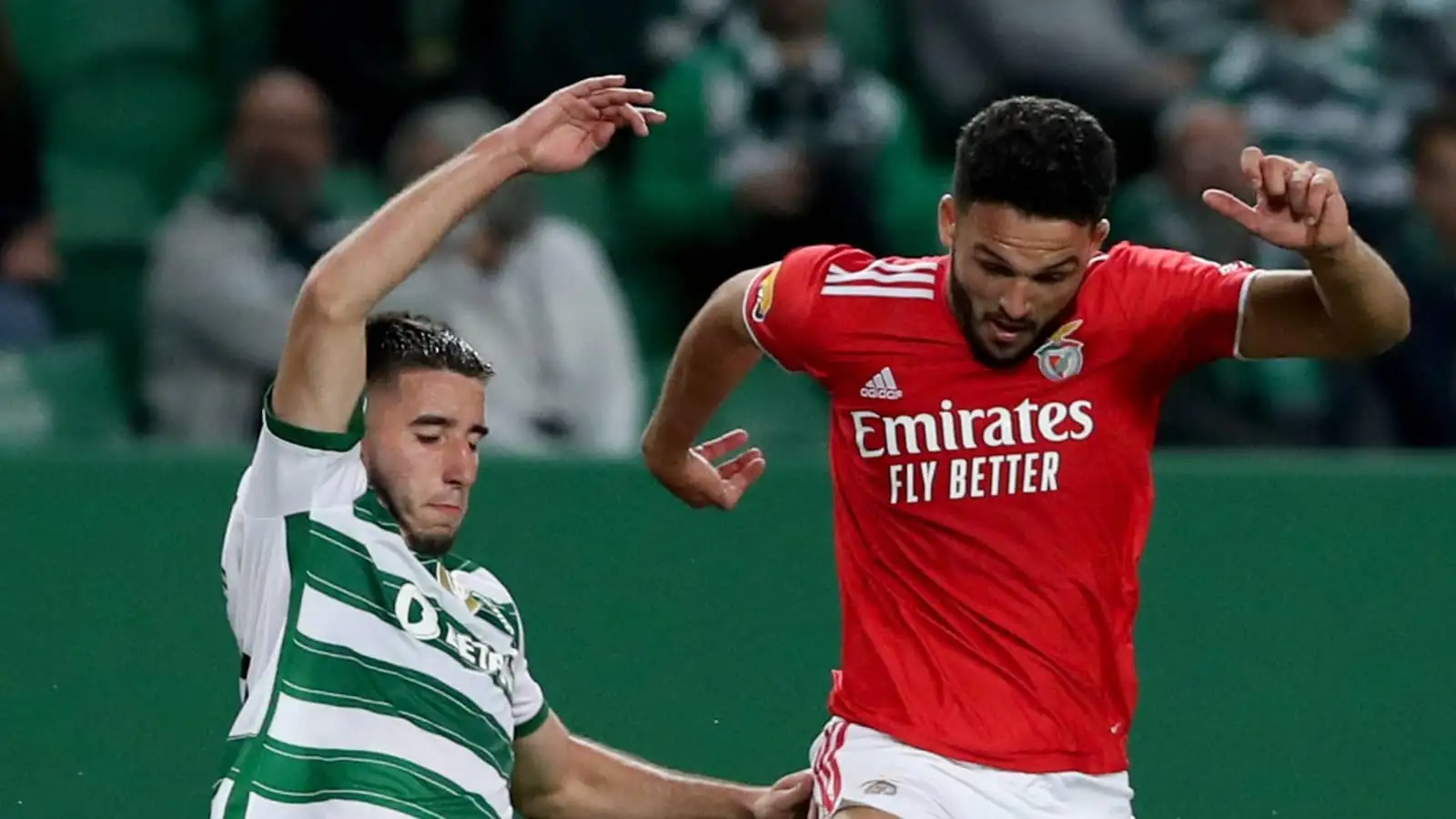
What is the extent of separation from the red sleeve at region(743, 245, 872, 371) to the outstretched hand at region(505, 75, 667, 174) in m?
0.44

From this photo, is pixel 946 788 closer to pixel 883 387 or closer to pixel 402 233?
pixel 883 387

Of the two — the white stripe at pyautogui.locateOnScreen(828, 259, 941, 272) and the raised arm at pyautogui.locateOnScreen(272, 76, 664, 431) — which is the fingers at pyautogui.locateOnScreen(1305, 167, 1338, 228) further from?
the raised arm at pyautogui.locateOnScreen(272, 76, 664, 431)

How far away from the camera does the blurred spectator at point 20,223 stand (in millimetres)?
6283

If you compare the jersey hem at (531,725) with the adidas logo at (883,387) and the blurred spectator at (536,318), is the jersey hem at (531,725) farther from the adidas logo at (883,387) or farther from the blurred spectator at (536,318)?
the blurred spectator at (536,318)

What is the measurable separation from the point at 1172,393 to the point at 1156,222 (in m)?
0.59

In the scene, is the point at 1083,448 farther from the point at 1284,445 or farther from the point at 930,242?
the point at 930,242

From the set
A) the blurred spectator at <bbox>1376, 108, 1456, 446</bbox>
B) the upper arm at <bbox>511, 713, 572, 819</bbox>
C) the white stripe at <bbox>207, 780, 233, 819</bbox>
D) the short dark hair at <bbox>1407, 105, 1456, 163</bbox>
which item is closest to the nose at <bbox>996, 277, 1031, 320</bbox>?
the upper arm at <bbox>511, 713, 572, 819</bbox>

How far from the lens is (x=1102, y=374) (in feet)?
12.7

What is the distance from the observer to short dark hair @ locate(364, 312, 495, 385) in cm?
391

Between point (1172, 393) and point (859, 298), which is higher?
point (859, 298)

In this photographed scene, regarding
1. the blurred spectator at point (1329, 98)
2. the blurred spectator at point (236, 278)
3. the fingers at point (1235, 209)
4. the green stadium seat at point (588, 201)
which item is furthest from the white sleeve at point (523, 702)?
the blurred spectator at point (1329, 98)

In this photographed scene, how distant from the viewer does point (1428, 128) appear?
266 inches

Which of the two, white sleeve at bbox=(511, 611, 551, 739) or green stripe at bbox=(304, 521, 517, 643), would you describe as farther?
white sleeve at bbox=(511, 611, 551, 739)

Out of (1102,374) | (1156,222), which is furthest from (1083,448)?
(1156,222)
